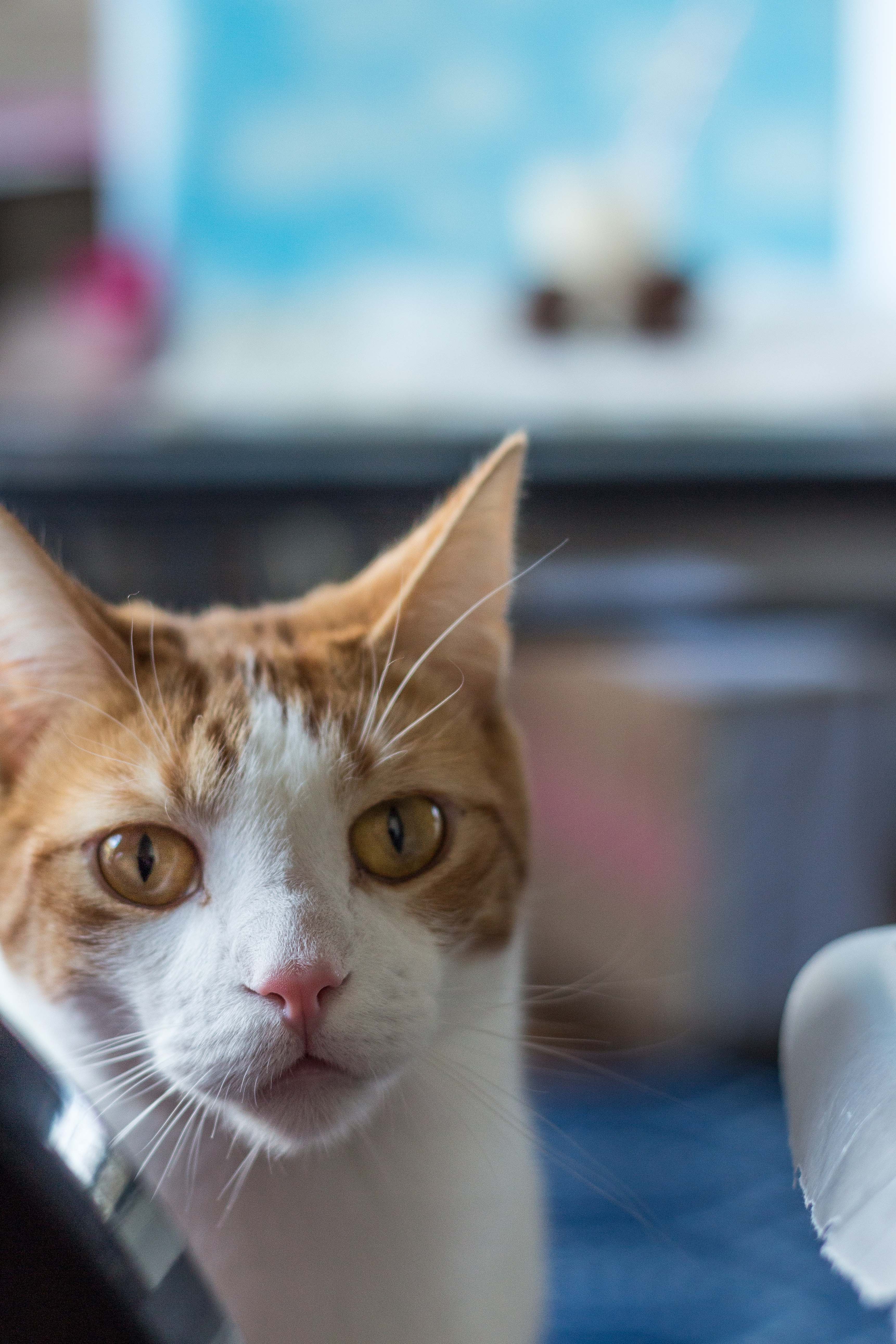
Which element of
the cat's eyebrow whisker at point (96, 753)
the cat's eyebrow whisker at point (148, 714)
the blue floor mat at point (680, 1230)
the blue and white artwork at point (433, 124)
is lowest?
the blue floor mat at point (680, 1230)

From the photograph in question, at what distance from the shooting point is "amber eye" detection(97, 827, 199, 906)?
318 millimetres

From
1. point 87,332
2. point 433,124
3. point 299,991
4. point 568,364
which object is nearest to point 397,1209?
point 299,991

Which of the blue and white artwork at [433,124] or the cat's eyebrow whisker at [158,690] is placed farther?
the blue and white artwork at [433,124]

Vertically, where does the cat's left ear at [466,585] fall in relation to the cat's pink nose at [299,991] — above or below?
above

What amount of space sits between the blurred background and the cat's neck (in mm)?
464

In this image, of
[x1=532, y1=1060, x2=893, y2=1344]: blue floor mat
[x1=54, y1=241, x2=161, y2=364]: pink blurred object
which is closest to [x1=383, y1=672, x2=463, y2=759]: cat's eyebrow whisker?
[x1=532, y1=1060, x2=893, y2=1344]: blue floor mat

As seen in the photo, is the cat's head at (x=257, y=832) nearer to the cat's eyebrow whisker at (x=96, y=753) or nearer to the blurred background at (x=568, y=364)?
the cat's eyebrow whisker at (x=96, y=753)

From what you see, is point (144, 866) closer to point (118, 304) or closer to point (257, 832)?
point (257, 832)

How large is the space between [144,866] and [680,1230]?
342 millimetres

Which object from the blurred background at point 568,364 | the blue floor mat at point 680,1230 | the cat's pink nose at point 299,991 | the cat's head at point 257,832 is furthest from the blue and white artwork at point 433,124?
the cat's pink nose at point 299,991

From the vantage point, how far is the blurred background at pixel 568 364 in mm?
1146

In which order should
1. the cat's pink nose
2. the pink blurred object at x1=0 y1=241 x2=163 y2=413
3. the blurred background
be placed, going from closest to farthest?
the cat's pink nose, the blurred background, the pink blurred object at x1=0 y1=241 x2=163 y2=413

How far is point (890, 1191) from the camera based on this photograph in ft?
0.77

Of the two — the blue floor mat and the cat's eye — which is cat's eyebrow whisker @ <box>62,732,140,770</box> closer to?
the cat's eye
